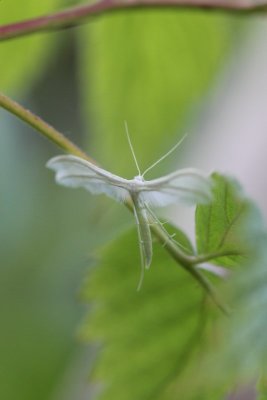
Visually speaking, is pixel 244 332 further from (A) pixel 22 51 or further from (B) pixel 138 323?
A: (A) pixel 22 51

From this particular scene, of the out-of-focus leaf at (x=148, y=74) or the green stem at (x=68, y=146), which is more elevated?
the out-of-focus leaf at (x=148, y=74)

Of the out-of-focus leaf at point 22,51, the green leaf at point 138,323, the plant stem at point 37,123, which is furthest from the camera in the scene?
the out-of-focus leaf at point 22,51

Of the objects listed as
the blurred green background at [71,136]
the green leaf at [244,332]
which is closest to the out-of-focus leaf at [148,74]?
the blurred green background at [71,136]

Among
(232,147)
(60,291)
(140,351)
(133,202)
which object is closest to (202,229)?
(133,202)

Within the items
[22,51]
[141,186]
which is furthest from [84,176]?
[22,51]

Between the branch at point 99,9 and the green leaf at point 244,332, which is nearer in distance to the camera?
the green leaf at point 244,332

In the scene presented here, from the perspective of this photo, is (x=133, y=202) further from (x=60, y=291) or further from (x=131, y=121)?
(x=60, y=291)

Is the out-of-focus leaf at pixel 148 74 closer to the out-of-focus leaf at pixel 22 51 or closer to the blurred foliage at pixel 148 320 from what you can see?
the out-of-focus leaf at pixel 22 51
